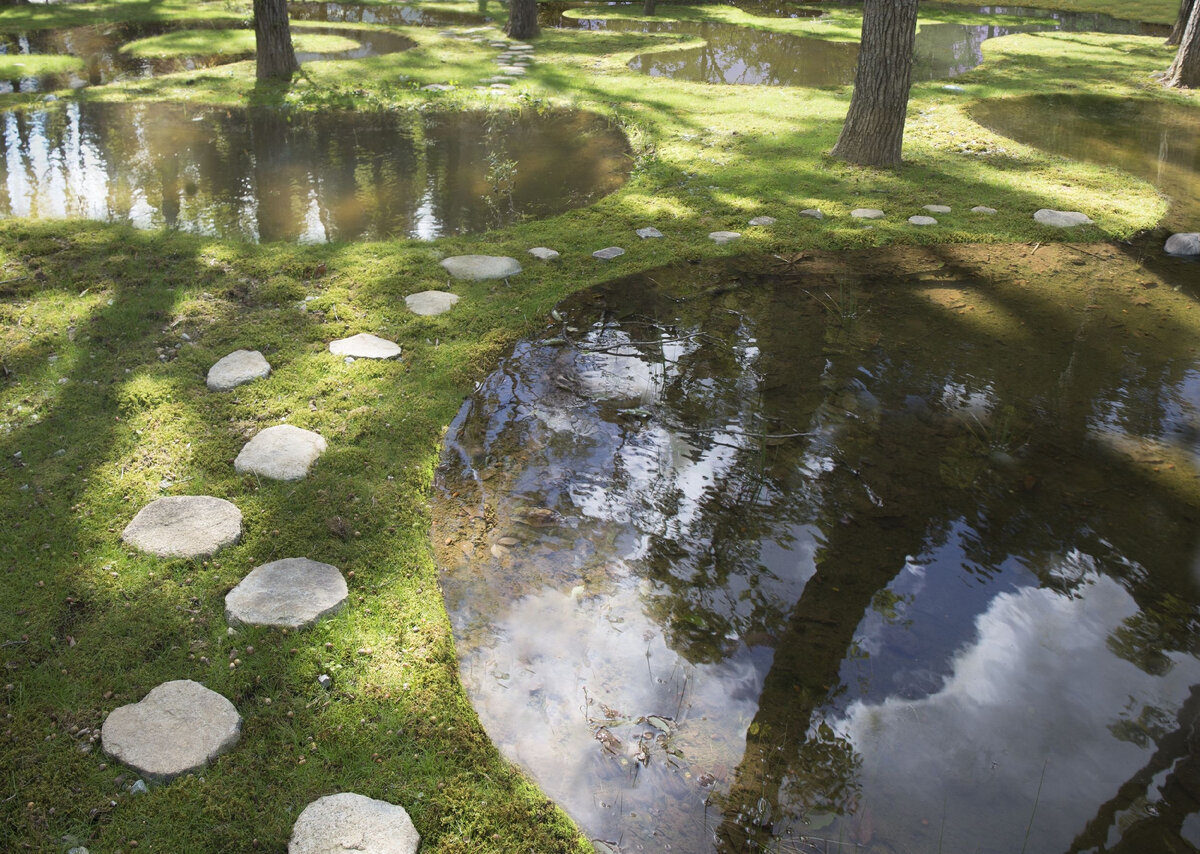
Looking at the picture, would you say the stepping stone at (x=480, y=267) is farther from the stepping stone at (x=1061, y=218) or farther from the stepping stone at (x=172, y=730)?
the stepping stone at (x=1061, y=218)

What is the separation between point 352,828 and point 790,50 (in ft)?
46.3

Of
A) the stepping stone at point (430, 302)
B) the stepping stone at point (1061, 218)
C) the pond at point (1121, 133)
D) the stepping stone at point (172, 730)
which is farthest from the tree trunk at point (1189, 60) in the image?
the stepping stone at point (172, 730)

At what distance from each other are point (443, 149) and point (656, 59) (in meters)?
6.09

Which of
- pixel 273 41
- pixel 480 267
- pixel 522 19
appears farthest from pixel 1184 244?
pixel 522 19

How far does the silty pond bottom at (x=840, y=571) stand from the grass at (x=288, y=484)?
9.5 inches

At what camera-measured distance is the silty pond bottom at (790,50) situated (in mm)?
11567

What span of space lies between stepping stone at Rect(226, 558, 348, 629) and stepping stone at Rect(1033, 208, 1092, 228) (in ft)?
18.7

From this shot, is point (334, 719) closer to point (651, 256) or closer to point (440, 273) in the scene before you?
point (440, 273)

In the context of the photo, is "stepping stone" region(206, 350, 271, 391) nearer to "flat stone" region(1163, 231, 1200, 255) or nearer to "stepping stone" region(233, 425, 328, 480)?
"stepping stone" region(233, 425, 328, 480)

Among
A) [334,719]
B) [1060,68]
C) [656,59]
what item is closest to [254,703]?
[334,719]

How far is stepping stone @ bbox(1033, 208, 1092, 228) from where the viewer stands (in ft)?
19.4

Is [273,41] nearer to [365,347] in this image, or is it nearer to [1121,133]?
[365,347]

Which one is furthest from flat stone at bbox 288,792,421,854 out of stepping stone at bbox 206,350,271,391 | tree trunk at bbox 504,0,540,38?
tree trunk at bbox 504,0,540,38

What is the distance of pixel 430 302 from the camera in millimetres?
4664
